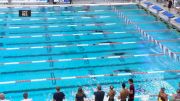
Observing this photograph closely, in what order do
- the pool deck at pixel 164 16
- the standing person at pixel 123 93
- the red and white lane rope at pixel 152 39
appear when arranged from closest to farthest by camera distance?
the standing person at pixel 123 93 < the red and white lane rope at pixel 152 39 < the pool deck at pixel 164 16

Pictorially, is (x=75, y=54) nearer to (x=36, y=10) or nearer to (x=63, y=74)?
(x=63, y=74)

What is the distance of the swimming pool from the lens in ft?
44.0

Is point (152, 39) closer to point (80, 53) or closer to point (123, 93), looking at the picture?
point (80, 53)

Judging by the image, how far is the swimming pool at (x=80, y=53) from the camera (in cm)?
1341

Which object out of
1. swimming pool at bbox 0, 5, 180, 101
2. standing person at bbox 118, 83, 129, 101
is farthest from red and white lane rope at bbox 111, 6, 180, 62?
standing person at bbox 118, 83, 129, 101

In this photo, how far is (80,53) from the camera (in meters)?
16.6

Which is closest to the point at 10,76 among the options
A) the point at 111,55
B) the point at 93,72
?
the point at 93,72

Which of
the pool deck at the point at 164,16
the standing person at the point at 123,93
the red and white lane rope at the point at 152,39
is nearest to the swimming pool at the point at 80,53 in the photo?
the red and white lane rope at the point at 152,39

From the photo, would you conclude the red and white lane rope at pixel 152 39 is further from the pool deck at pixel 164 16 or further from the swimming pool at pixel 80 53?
the pool deck at pixel 164 16

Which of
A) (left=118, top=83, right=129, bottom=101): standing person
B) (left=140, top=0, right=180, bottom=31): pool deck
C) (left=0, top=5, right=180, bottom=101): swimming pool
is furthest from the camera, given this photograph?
(left=140, top=0, right=180, bottom=31): pool deck

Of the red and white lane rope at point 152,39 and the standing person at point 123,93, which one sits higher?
the red and white lane rope at point 152,39

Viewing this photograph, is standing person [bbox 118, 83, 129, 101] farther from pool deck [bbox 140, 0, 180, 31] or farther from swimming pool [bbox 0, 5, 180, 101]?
pool deck [bbox 140, 0, 180, 31]

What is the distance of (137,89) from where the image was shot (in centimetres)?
1317

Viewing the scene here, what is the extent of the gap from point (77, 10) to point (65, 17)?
1.98 meters
